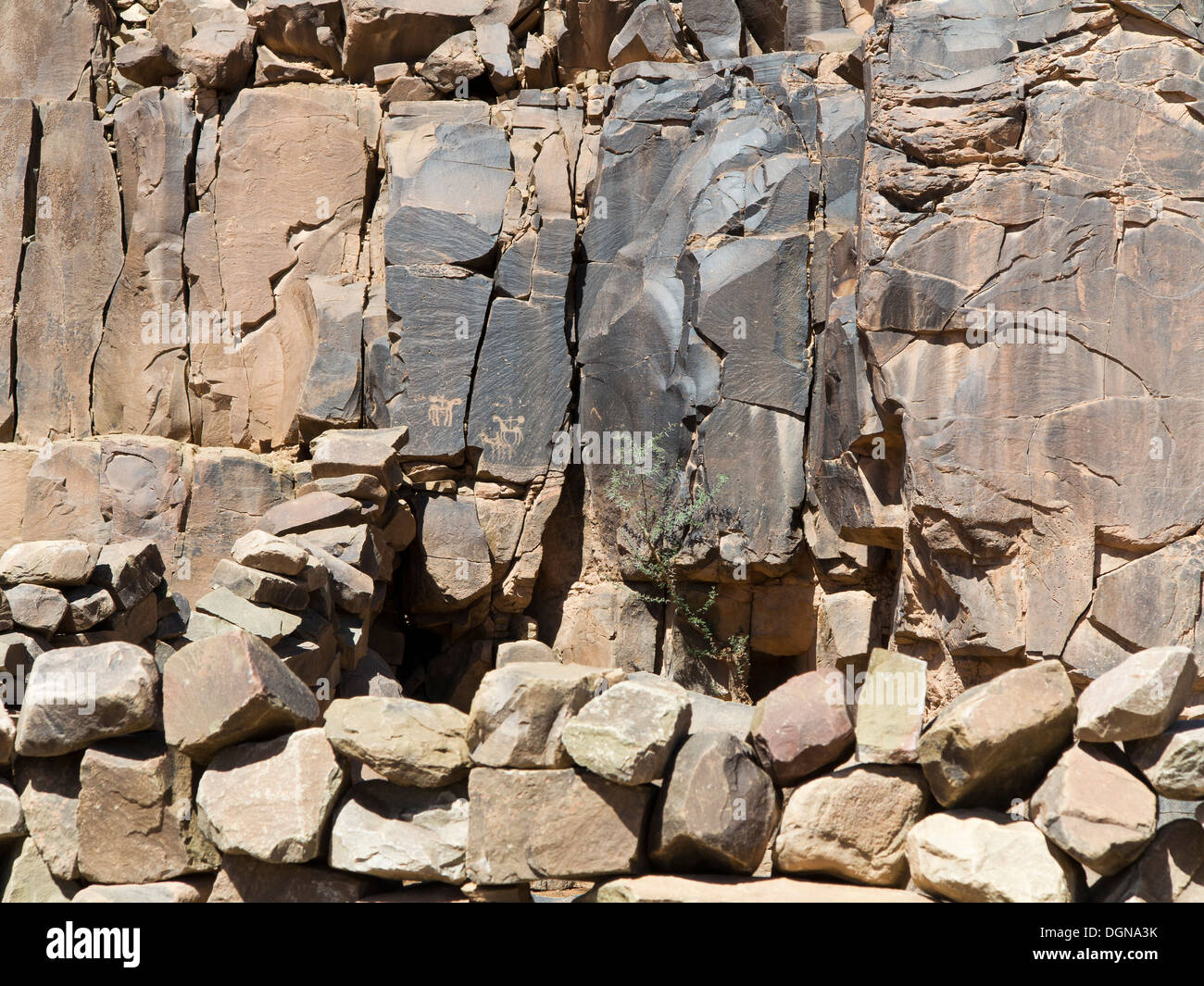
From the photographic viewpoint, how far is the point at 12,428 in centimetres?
910

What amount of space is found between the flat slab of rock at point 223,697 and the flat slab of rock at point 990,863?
6.44ft

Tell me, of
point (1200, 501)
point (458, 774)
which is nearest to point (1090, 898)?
point (458, 774)

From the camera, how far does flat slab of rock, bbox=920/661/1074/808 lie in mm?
3100

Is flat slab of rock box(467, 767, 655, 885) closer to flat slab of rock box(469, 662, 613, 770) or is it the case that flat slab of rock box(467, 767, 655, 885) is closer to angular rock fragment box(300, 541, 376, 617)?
flat slab of rock box(469, 662, 613, 770)

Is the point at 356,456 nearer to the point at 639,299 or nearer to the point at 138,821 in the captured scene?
the point at 639,299

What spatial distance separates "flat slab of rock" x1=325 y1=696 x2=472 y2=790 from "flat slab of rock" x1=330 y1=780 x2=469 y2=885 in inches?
2.5

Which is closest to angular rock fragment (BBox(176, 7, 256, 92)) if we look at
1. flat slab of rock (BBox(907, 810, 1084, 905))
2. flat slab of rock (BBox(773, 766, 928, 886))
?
flat slab of rock (BBox(773, 766, 928, 886))

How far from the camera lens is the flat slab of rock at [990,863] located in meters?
2.97

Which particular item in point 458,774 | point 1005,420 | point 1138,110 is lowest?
point 458,774

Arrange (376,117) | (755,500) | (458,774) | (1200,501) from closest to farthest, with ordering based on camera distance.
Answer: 1. (458,774)
2. (1200,501)
3. (755,500)
4. (376,117)

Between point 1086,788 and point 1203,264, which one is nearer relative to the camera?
point 1086,788

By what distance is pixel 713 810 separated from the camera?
3275 mm

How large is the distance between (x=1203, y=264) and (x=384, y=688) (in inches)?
204

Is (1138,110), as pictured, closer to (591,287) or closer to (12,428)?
(591,287)
